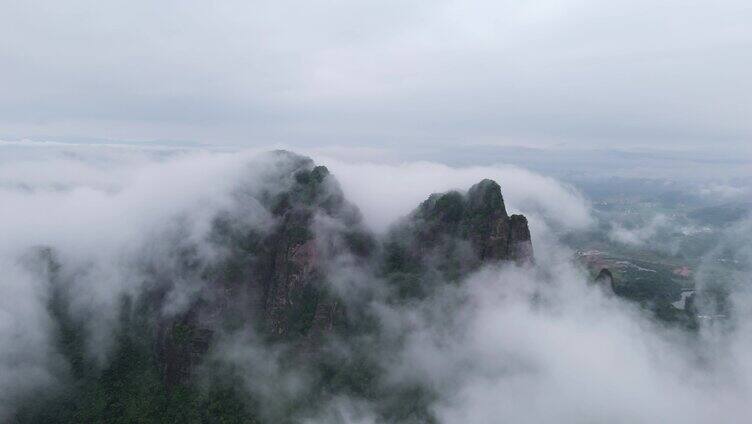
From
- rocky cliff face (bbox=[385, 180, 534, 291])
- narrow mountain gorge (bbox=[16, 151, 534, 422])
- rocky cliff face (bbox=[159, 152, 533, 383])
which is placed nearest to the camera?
narrow mountain gorge (bbox=[16, 151, 534, 422])

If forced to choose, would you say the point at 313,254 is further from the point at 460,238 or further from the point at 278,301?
the point at 460,238

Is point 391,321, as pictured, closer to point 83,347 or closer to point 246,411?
point 246,411

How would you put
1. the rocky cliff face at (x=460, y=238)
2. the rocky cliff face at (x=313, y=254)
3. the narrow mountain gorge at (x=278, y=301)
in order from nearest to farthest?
1. the narrow mountain gorge at (x=278, y=301)
2. the rocky cliff face at (x=313, y=254)
3. the rocky cliff face at (x=460, y=238)

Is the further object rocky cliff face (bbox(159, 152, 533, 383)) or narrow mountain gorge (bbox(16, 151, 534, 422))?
rocky cliff face (bbox(159, 152, 533, 383))

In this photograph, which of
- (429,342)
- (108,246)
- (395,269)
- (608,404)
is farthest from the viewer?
(108,246)

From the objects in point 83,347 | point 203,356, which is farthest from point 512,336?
point 83,347

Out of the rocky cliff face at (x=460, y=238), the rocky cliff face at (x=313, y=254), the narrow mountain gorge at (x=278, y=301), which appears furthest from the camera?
the rocky cliff face at (x=460, y=238)

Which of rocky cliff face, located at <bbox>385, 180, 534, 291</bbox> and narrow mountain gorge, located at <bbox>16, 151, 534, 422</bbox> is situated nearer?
narrow mountain gorge, located at <bbox>16, 151, 534, 422</bbox>

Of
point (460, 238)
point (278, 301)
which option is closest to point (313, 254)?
point (278, 301)

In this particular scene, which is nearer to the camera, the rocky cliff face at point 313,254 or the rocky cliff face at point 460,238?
the rocky cliff face at point 313,254

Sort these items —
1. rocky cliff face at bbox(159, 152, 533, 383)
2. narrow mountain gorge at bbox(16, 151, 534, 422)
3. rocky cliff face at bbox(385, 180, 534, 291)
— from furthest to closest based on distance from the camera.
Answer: rocky cliff face at bbox(385, 180, 534, 291) → rocky cliff face at bbox(159, 152, 533, 383) → narrow mountain gorge at bbox(16, 151, 534, 422)

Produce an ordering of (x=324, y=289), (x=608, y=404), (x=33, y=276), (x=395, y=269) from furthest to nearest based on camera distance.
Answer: (x=33, y=276) < (x=395, y=269) < (x=324, y=289) < (x=608, y=404)
